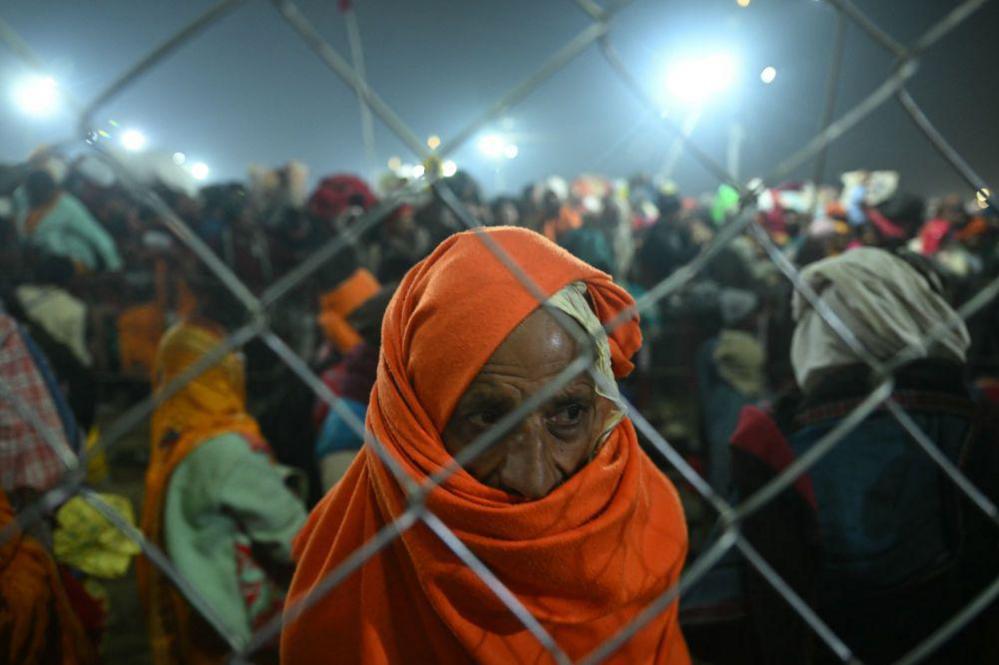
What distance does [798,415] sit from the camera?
1.69 meters

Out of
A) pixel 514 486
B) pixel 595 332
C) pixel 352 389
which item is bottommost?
pixel 514 486

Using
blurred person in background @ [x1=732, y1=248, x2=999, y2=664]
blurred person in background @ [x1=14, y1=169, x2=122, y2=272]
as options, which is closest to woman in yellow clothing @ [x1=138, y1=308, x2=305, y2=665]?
blurred person in background @ [x1=732, y1=248, x2=999, y2=664]

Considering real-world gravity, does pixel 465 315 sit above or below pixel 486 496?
above

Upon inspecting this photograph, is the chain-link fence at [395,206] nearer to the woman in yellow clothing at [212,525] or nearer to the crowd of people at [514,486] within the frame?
the crowd of people at [514,486]

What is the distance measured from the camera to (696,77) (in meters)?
1.57

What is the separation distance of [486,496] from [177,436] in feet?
5.31

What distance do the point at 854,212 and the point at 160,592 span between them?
6801 millimetres

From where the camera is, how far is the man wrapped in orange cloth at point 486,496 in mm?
1133

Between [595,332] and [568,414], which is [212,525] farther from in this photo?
[595,332]

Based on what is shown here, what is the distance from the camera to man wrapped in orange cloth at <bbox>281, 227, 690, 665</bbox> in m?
1.13

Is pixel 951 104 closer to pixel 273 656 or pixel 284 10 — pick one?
pixel 284 10

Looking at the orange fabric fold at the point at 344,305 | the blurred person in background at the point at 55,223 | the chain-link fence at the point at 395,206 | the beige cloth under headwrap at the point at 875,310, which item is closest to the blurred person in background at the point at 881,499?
the beige cloth under headwrap at the point at 875,310

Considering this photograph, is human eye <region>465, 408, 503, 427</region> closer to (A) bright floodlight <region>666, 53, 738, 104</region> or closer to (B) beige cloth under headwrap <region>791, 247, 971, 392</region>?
(A) bright floodlight <region>666, 53, 738, 104</region>

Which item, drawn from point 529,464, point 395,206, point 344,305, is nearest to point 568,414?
point 529,464
